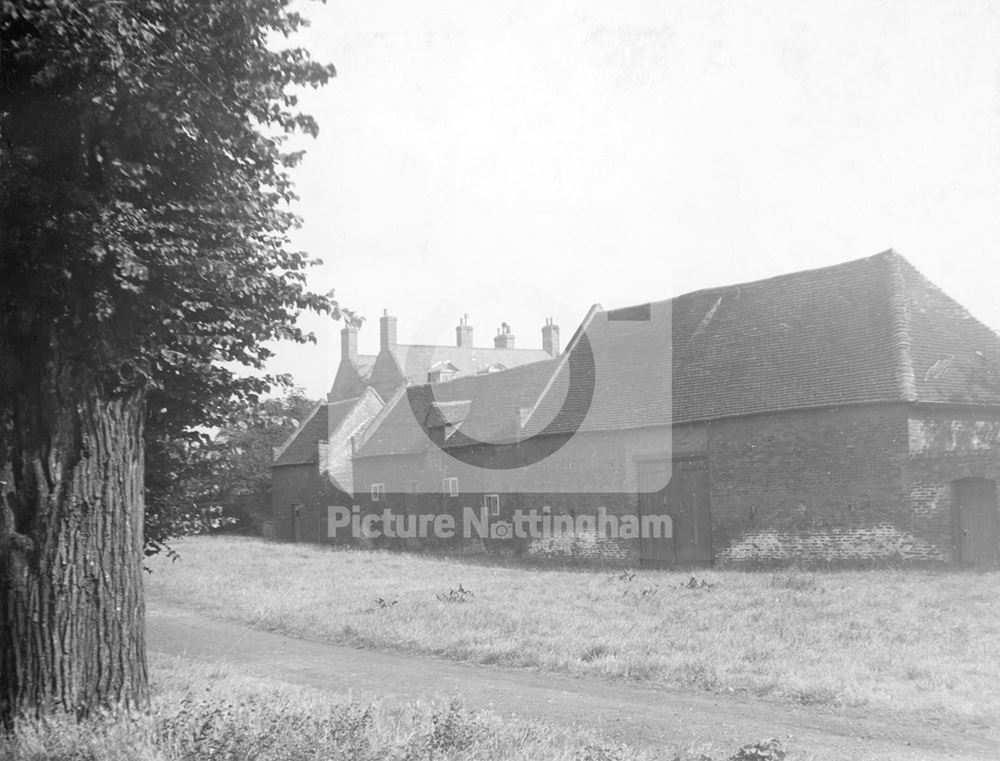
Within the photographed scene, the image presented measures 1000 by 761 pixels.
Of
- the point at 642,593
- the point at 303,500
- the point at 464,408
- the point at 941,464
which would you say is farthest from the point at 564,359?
the point at 303,500

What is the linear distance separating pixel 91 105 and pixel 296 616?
1121 centimetres

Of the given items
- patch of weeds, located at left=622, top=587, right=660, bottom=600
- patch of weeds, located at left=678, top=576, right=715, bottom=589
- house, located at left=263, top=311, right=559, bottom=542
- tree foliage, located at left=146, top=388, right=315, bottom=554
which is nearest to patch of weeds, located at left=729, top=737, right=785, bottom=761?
tree foliage, located at left=146, top=388, right=315, bottom=554

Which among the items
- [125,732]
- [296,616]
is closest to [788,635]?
[296,616]

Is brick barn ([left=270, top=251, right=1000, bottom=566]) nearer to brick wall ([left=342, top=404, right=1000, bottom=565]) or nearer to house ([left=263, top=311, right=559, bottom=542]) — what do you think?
brick wall ([left=342, top=404, right=1000, bottom=565])

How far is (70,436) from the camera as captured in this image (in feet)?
25.4

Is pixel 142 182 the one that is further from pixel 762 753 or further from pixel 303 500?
pixel 303 500

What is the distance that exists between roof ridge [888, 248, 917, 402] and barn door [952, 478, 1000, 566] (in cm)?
272

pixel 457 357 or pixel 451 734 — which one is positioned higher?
pixel 457 357

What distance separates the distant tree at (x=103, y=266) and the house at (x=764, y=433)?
19.2 meters

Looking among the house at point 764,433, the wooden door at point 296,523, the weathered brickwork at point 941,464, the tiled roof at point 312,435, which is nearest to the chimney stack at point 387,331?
the tiled roof at point 312,435

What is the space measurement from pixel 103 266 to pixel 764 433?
2079cm

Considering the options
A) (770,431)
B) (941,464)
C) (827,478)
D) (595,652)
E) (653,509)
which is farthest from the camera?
(653,509)

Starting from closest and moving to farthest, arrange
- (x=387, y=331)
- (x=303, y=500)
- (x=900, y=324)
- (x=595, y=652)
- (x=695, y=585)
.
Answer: (x=595, y=652)
(x=695, y=585)
(x=900, y=324)
(x=303, y=500)
(x=387, y=331)

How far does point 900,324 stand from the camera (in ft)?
81.5
